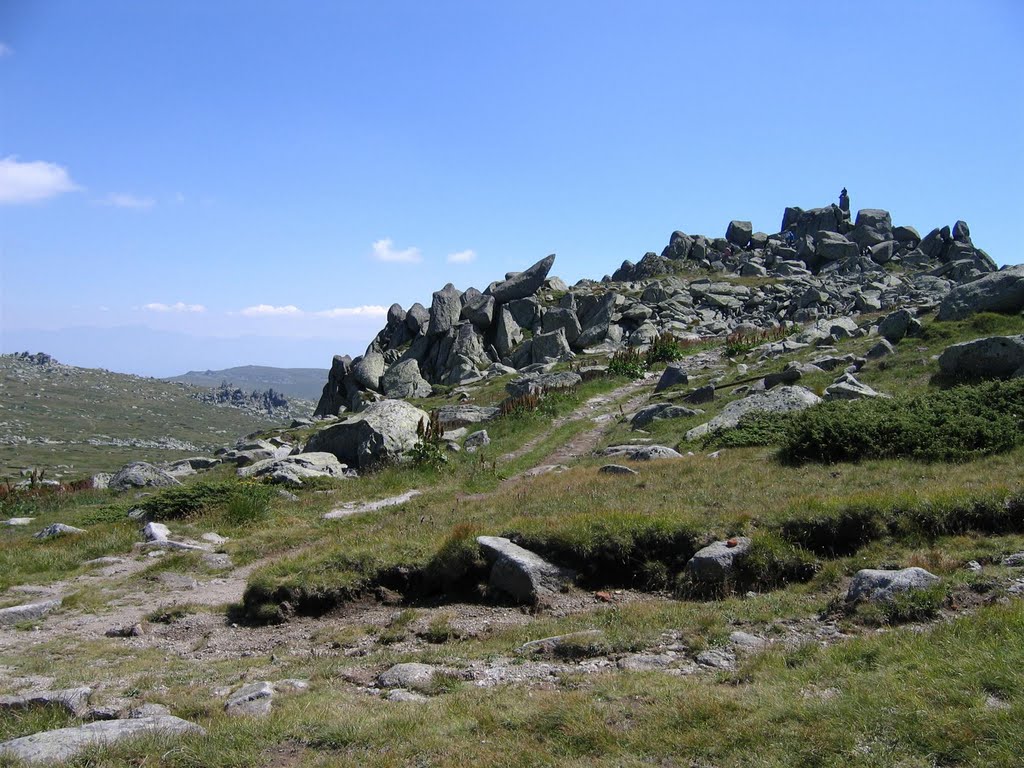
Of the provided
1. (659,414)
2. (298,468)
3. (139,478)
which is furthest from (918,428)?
(139,478)

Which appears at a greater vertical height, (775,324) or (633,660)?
(775,324)

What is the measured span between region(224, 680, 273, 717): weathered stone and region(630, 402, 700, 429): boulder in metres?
22.6

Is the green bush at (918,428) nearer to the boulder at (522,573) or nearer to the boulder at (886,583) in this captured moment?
the boulder at (886,583)

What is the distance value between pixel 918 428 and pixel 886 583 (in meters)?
9.47

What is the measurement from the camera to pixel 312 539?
56.8 ft

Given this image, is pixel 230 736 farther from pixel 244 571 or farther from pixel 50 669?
pixel 244 571

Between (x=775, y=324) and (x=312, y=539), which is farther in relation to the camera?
(x=775, y=324)

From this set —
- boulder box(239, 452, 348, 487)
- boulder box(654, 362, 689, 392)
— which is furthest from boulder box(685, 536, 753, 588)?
boulder box(654, 362, 689, 392)

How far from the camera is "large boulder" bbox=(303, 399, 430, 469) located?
27375mm

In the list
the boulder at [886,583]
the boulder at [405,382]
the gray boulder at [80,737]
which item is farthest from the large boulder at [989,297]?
the gray boulder at [80,737]

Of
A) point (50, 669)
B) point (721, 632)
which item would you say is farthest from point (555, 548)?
point (50, 669)

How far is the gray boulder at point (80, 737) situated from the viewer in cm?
652

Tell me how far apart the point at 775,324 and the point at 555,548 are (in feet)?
186

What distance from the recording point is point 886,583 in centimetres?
1016
